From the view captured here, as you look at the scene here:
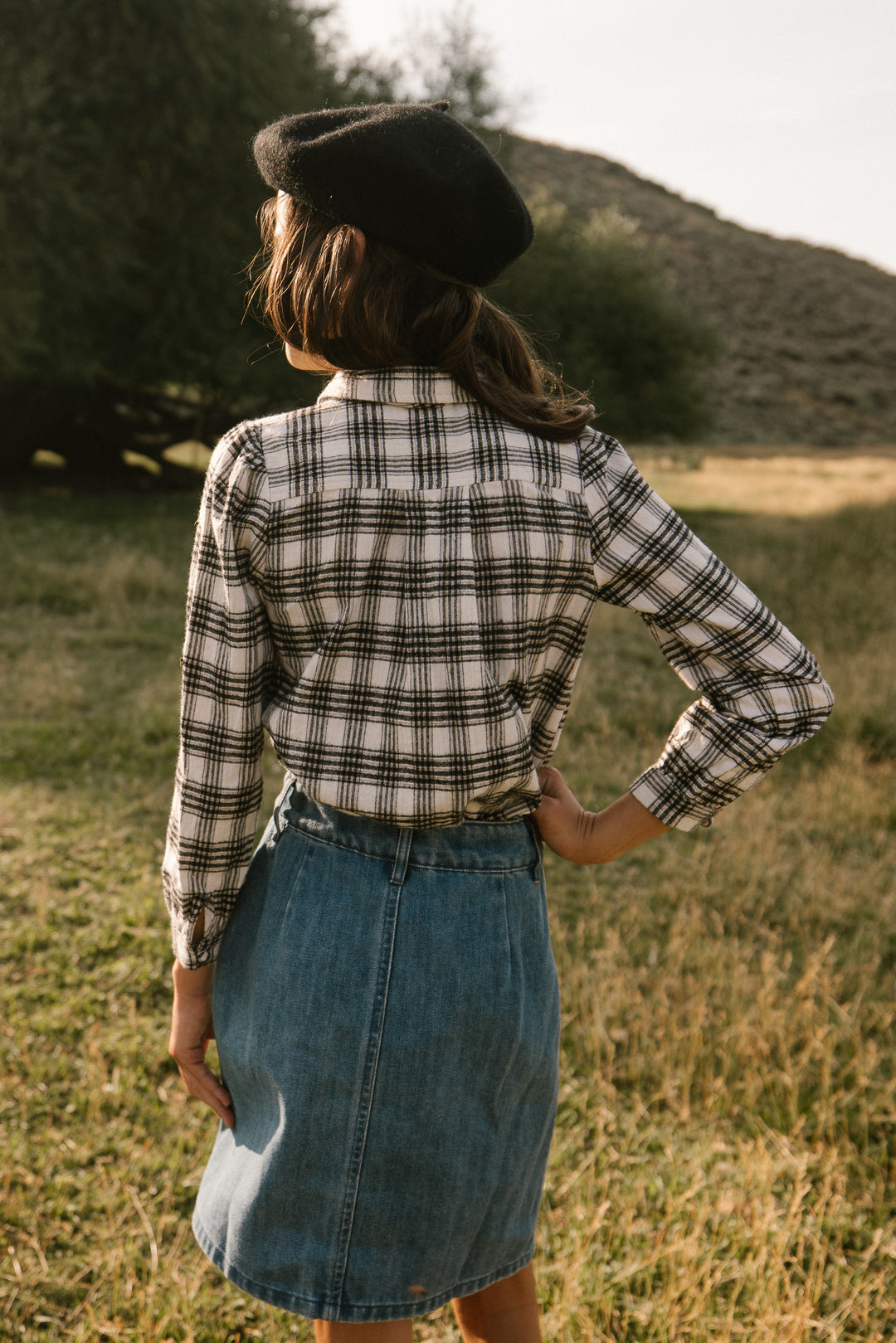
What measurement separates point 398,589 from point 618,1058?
2473 millimetres

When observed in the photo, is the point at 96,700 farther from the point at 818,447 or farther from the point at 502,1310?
the point at 818,447

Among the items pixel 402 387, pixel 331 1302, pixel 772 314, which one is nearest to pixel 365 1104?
pixel 331 1302

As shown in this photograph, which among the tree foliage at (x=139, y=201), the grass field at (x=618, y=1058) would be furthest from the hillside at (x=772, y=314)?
the grass field at (x=618, y=1058)

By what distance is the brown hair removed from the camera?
1218 millimetres

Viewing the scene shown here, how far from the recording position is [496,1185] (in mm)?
1364

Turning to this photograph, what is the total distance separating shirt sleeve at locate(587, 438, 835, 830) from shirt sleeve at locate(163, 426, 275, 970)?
47 centimetres

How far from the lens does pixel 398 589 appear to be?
4.09 feet

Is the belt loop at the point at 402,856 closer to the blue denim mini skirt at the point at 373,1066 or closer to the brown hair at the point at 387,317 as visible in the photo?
the blue denim mini skirt at the point at 373,1066

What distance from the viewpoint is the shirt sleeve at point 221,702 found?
1.23m

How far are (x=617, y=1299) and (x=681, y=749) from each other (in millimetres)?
1660

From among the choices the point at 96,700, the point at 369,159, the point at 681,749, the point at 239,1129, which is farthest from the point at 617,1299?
the point at 96,700

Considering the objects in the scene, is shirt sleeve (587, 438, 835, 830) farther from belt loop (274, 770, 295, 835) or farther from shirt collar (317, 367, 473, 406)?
belt loop (274, 770, 295, 835)

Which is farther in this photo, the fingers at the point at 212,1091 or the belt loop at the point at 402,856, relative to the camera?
the fingers at the point at 212,1091

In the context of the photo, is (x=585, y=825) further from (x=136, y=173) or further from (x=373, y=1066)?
(x=136, y=173)
